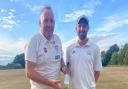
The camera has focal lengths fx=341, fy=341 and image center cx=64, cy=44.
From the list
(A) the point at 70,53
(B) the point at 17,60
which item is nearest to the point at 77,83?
(A) the point at 70,53

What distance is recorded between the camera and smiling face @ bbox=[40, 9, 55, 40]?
4445 millimetres

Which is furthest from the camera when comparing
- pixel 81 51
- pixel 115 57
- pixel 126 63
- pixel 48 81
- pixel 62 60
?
pixel 115 57

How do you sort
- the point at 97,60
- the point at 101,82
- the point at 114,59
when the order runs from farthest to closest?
the point at 114,59, the point at 101,82, the point at 97,60

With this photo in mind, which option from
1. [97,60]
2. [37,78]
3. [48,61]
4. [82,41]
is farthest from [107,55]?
[37,78]

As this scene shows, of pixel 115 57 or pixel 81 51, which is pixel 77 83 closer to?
pixel 81 51

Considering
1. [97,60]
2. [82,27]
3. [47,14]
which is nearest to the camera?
[47,14]

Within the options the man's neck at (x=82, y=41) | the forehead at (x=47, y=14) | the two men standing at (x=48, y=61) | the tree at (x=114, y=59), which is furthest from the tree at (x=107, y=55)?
the forehead at (x=47, y=14)

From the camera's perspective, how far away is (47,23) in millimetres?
Result: 4438

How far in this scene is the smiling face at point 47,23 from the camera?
4445 millimetres

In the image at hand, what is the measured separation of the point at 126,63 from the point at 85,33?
7161cm

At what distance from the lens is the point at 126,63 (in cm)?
7525

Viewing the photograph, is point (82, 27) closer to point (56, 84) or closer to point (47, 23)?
point (47, 23)

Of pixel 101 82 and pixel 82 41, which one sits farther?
pixel 101 82

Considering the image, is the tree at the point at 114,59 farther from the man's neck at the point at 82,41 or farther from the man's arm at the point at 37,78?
the man's arm at the point at 37,78
